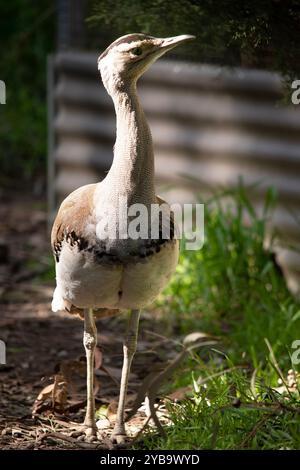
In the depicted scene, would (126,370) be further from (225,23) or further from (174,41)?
(225,23)

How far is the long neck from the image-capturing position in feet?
11.9

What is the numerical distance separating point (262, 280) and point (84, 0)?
2.60 metres

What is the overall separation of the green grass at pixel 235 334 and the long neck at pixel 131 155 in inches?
36.3

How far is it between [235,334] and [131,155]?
1.91 metres

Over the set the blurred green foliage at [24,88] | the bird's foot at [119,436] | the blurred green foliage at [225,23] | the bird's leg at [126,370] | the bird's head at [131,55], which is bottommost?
the bird's foot at [119,436]

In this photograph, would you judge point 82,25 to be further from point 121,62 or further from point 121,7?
point 121,62

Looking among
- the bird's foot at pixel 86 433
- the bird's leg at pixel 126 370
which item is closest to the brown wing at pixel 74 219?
the bird's leg at pixel 126 370

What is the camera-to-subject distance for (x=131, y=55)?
3609mm

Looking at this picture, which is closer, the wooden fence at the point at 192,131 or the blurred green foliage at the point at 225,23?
the blurred green foliage at the point at 225,23

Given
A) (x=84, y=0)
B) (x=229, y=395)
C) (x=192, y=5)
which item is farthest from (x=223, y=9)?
(x=84, y=0)

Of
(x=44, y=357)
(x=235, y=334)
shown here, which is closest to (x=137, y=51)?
(x=235, y=334)

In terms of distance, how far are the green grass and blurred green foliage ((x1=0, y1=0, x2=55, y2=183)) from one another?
3.37m

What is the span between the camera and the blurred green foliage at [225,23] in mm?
3850

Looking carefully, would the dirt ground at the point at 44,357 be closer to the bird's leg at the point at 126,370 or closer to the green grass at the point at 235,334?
the bird's leg at the point at 126,370
